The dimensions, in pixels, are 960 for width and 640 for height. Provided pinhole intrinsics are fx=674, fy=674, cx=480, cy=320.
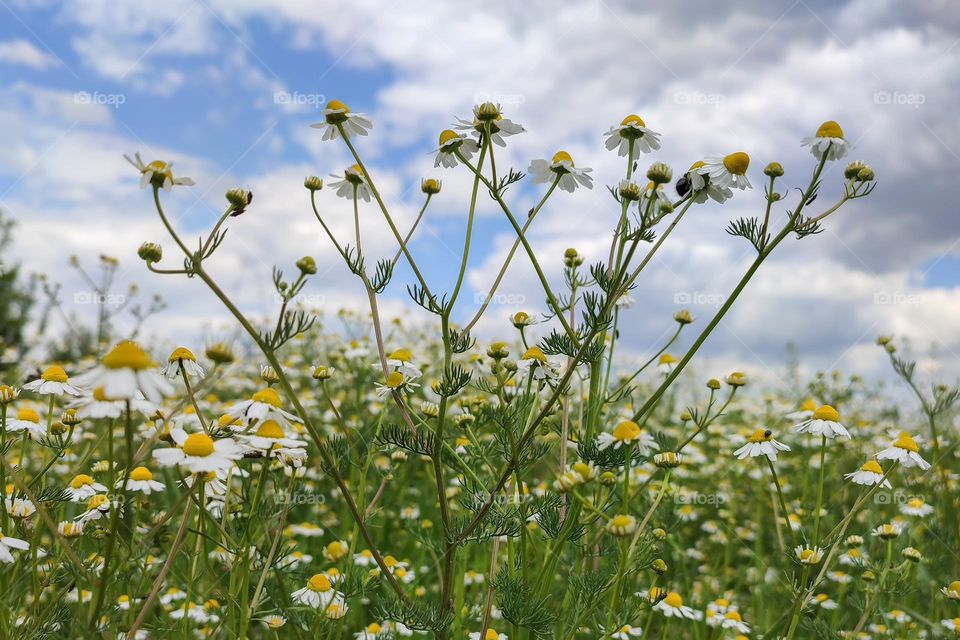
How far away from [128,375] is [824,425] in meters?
1.95

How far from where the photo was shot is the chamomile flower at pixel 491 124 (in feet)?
5.72

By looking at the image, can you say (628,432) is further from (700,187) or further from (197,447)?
(197,447)

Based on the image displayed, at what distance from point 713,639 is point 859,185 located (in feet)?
6.18

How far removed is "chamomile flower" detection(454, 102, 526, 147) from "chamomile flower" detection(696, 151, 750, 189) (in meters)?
0.50

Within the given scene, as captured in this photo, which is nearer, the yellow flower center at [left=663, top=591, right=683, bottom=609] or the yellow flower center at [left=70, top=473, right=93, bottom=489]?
the yellow flower center at [left=70, top=473, right=93, bottom=489]

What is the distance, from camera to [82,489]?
74.7 inches

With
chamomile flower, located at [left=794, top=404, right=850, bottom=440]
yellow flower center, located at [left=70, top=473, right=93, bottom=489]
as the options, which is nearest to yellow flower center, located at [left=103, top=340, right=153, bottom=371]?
yellow flower center, located at [left=70, top=473, right=93, bottom=489]

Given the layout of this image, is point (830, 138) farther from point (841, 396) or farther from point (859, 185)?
point (841, 396)

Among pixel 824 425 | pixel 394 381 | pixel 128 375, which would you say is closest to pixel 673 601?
pixel 824 425

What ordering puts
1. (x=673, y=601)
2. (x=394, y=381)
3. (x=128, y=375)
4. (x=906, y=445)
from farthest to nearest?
(x=673, y=601)
(x=906, y=445)
(x=394, y=381)
(x=128, y=375)

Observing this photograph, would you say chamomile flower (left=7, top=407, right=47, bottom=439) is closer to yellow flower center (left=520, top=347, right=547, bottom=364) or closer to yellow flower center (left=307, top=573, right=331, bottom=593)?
yellow flower center (left=307, top=573, right=331, bottom=593)

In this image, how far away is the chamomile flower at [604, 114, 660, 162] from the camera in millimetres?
1889

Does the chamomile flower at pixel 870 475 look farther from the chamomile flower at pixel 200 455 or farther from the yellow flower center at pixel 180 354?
the yellow flower center at pixel 180 354

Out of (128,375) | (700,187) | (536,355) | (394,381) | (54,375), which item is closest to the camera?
(128,375)
